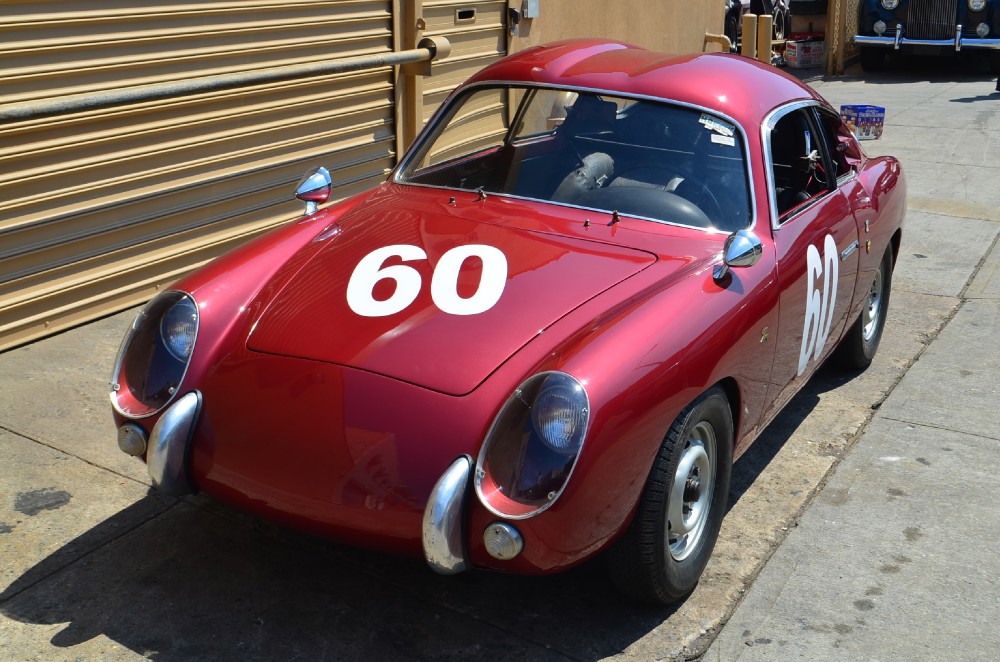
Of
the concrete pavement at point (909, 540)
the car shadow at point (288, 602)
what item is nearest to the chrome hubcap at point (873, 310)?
the concrete pavement at point (909, 540)

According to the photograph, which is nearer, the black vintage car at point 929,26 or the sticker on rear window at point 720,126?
the sticker on rear window at point 720,126

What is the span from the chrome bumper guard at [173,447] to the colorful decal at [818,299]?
2234 millimetres

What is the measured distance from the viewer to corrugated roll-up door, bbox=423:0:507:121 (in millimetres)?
7980

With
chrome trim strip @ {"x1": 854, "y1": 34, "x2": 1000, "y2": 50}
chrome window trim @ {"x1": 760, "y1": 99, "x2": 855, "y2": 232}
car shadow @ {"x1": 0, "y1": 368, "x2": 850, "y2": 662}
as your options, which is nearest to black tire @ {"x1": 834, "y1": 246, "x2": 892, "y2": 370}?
chrome window trim @ {"x1": 760, "y1": 99, "x2": 855, "y2": 232}

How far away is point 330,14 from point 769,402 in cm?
426

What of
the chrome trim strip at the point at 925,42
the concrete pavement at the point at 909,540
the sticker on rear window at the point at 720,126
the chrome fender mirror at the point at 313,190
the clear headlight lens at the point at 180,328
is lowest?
the concrete pavement at the point at 909,540

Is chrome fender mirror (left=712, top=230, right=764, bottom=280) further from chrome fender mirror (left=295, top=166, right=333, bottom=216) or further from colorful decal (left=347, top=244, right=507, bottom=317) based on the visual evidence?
chrome fender mirror (left=295, top=166, right=333, bottom=216)

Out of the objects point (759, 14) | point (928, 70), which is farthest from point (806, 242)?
point (759, 14)

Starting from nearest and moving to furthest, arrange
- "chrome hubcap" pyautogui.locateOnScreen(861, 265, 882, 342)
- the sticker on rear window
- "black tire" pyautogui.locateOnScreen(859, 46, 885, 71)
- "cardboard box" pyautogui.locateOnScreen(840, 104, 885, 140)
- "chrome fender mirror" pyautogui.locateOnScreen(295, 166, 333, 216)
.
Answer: the sticker on rear window
"chrome fender mirror" pyautogui.locateOnScreen(295, 166, 333, 216)
"chrome hubcap" pyautogui.locateOnScreen(861, 265, 882, 342)
"cardboard box" pyautogui.locateOnScreen(840, 104, 885, 140)
"black tire" pyautogui.locateOnScreen(859, 46, 885, 71)

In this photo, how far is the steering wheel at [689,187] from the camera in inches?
158

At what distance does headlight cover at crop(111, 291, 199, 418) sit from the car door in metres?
1.98

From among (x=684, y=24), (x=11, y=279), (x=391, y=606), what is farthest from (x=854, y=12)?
(x=391, y=606)

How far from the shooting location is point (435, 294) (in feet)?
11.5

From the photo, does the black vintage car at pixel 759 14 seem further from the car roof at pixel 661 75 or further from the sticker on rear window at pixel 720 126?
the sticker on rear window at pixel 720 126
